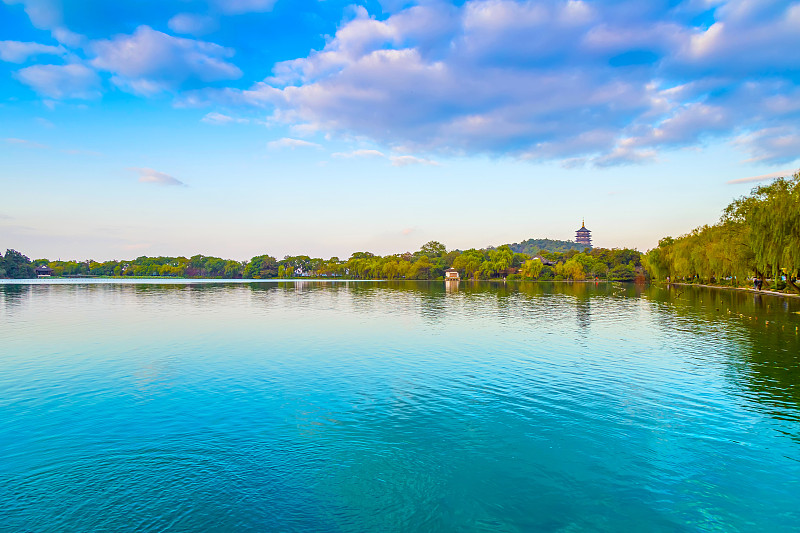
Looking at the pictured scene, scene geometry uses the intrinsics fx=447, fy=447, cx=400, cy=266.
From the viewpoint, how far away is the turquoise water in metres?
9.14

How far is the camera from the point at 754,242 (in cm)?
4997

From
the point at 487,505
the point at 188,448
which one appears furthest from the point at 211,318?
the point at 487,505

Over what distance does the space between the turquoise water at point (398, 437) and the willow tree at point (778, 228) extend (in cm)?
2625

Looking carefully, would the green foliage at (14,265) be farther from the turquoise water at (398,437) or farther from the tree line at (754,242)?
the tree line at (754,242)

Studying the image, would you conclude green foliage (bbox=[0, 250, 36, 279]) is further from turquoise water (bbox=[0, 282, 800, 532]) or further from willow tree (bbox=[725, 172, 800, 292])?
willow tree (bbox=[725, 172, 800, 292])

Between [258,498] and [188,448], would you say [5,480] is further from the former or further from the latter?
[258,498]

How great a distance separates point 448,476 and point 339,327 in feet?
82.6

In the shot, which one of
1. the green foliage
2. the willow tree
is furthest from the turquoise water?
the green foliage

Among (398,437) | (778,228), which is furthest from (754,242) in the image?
(398,437)

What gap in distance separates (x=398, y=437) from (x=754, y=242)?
5496 centimetres

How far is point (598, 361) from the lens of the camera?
22719 millimetres

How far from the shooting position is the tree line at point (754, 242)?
45.9 meters

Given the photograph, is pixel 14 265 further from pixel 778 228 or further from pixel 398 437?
pixel 778 228

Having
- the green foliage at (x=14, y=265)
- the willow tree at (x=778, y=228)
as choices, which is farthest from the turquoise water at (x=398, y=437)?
the green foliage at (x=14, y=265)
